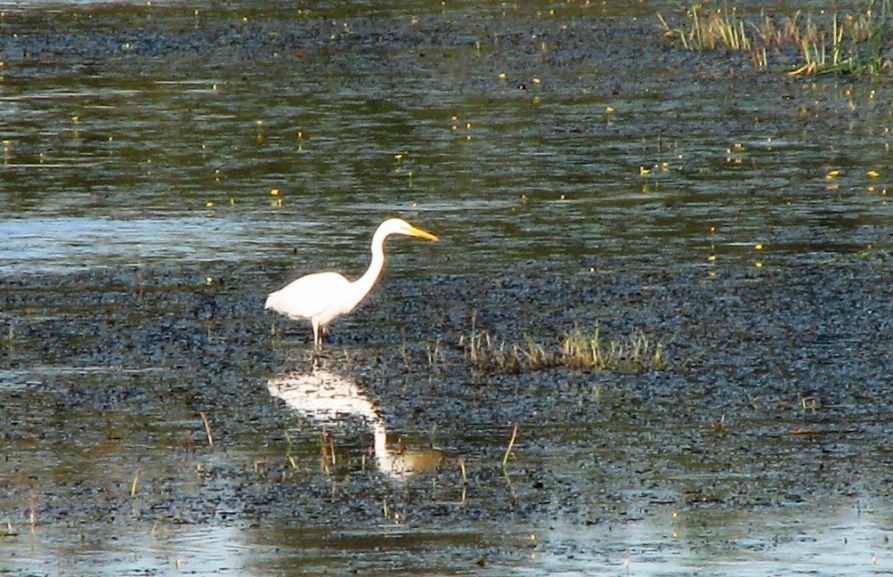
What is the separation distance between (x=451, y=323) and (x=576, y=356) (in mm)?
1705

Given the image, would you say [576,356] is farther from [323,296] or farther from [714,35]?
[714,35]

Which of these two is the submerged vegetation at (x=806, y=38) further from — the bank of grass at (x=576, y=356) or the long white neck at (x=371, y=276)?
the bank of grass at (x=576, y=356)

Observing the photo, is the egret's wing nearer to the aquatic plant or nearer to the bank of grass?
the bank of grass

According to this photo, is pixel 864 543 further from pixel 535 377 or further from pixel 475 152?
pixel 475 152

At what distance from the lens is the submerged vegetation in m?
26.5

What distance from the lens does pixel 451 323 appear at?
45.8ft

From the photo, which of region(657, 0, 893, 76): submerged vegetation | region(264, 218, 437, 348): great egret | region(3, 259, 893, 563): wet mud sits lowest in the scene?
region(3, 259, 893, 563): wet mud

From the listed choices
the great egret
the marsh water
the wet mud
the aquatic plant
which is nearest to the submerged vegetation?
the aquatic plant

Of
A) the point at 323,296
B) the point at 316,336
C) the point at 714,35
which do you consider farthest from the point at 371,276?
the point at 714,35

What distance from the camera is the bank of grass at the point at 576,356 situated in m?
12.4

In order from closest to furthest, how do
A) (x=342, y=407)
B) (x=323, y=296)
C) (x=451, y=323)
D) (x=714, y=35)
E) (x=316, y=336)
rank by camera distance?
1. (x=342, y=407)
2. (x=323, y=296)
3. (x=316, y=336)
4. (x=451, y=323)
5. (x=714, y=35)

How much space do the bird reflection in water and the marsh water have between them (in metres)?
0.03

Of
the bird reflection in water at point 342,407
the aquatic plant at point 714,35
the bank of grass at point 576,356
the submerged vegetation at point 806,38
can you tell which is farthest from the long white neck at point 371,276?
the aquatic plant at point 714,35

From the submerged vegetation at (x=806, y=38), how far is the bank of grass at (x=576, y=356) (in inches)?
535
